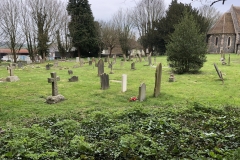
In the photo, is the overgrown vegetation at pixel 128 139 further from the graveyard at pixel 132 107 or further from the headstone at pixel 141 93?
the headstone at pixel 141 93

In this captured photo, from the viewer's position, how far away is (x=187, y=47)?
1370 cm

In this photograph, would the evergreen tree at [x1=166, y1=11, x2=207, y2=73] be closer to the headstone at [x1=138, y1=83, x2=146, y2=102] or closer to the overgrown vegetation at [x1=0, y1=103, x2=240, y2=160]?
the headstone at [x1=138, y1=83, x2=146, y2=102]

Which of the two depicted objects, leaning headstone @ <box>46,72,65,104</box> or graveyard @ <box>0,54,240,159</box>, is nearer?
graveyard @ <box>0,54,240,159</box>

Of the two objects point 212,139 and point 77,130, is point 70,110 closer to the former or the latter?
point 77,130

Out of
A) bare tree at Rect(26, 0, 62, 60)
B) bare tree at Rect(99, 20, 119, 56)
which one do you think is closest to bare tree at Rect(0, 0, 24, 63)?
bare tree at Rect(26, 0, 62, 60)

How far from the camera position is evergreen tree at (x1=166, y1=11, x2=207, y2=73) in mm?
13773

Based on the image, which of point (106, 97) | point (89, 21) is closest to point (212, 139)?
point (106, 97)

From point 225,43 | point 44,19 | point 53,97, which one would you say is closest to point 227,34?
point 225,43

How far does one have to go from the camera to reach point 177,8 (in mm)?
38031

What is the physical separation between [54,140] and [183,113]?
11.1 feet

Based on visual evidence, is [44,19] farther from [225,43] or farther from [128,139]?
[225,43]

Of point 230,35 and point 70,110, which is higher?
point 230,35

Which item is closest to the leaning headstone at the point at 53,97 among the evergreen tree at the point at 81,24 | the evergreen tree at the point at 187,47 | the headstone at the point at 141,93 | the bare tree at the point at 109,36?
the headstone at the point at 141,93

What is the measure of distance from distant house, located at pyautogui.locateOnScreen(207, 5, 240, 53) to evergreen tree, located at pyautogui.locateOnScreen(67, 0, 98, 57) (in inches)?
945
